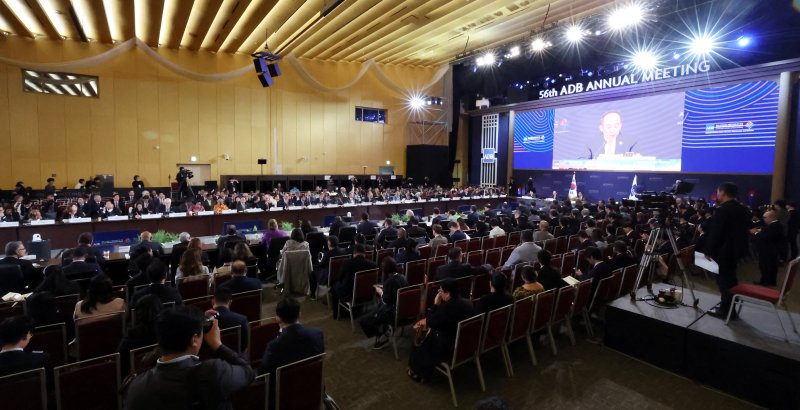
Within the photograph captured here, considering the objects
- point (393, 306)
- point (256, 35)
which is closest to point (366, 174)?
point (256, 35)

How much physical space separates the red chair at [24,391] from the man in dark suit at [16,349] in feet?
0.27

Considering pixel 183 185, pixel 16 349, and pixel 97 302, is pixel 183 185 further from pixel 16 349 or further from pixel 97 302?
pixel 16 349

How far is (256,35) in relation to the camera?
14258 millimetres

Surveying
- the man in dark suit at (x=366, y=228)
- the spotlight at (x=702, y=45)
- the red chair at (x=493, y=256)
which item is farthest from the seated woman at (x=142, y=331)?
the spotlight at (x=702, y=45)

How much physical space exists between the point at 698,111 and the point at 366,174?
13.2 m

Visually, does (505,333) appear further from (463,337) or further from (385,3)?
(385,3)

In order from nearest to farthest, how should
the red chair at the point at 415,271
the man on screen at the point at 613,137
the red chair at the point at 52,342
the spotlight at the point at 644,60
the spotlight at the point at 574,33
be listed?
1. the red chair at the point at 52,342
2. the red chair at the point at 415,271
3. the spotlight at the point at 574,33
4. the spotlight at the point at 644,60
5. the man on screen at the point at 613,137

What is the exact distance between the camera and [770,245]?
635cm

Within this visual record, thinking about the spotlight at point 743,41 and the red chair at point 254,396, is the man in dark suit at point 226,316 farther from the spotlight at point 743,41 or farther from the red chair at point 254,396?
the spotlight at point 743,41

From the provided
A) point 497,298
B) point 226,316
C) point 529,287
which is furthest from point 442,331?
point 226,316

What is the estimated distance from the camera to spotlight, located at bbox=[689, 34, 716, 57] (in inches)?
477

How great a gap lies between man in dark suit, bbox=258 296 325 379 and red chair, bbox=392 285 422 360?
5.46ft

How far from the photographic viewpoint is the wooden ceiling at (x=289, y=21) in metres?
11.2

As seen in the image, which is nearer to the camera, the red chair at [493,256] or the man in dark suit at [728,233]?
the man in dark suit at [728,233]
